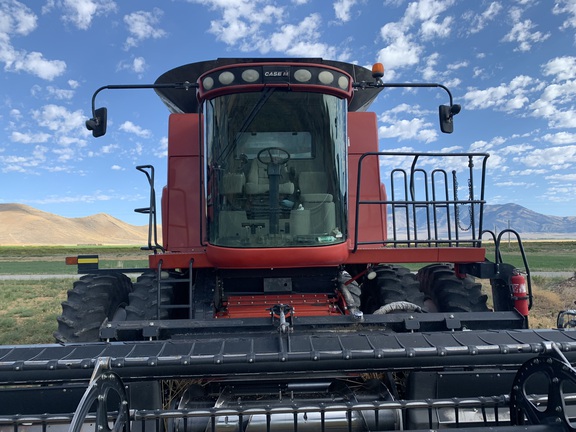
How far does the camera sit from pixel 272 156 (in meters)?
4.31

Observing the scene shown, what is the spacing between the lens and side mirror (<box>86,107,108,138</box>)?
4562 millimetres

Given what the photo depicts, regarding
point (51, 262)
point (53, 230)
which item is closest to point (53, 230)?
point (53, 230)

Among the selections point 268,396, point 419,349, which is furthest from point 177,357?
point 419,349

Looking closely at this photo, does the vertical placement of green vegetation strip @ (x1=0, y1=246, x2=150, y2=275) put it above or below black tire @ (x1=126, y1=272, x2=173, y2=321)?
below

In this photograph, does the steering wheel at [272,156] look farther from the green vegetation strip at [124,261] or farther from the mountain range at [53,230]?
the mountain range at [53,230]

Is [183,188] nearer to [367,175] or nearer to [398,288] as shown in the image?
[367,175]

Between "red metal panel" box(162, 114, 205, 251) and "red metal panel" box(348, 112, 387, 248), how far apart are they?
185 cm

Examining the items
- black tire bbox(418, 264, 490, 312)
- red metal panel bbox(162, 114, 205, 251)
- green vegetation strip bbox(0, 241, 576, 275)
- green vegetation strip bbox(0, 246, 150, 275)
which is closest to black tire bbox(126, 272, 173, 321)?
red metal panel bbox(162, 114, 205, 251)

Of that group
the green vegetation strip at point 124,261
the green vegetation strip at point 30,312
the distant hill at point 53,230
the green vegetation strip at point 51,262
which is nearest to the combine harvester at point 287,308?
the green vegetation strip at point 30,312

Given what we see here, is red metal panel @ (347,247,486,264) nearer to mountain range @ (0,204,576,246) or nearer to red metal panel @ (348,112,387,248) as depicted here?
red metal panel @ (348,112,387,248)

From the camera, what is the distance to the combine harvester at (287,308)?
2.45 meters

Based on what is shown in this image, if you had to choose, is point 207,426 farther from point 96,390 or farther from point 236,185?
point 236,185

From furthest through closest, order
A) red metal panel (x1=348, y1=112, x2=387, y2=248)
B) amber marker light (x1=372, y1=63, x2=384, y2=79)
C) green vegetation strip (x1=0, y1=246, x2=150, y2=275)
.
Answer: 1. green vegetation strip (x1=0, y1=246, x2=150, y2=275)
2. red metal panel (x1=348, y1=112, x2=387, y2=248)
3. amber marker light (x1=372, y1=63, x2=384, y2=79)

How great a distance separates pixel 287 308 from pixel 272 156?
5.15 ft
